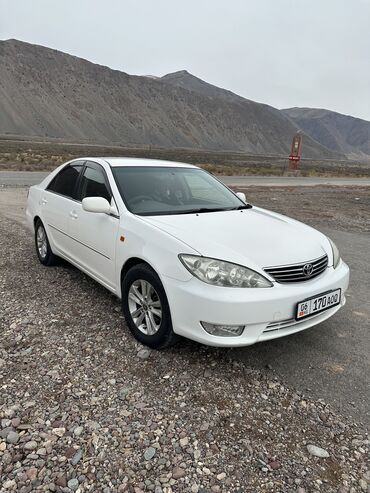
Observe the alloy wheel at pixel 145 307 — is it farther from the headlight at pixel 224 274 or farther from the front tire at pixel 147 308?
the headlight at pixel 224 274

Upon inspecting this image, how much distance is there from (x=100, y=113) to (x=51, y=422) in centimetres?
10705

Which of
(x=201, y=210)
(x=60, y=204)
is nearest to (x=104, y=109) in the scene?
(x=60, y=204)

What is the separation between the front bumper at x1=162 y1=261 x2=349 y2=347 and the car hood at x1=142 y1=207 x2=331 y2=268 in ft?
0.75

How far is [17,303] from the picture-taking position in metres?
4.45

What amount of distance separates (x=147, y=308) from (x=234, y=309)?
0.86 m

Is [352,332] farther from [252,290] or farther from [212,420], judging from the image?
[212,420]

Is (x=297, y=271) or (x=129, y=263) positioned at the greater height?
(x=297, y=271)

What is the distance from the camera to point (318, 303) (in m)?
3.41

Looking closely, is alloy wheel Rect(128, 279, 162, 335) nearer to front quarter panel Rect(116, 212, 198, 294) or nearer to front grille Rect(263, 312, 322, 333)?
front quarter panel Rect(116, 212, 198, 294)

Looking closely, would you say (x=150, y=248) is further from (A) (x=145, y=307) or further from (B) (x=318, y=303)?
(B) (x=318, y=303)

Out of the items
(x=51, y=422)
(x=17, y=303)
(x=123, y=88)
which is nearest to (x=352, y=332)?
(x=51, y=422)

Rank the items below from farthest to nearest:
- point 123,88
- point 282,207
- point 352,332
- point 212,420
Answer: point 123,88 < point 282,207 < point 352,332 < point 212,420

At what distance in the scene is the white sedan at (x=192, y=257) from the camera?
309cm

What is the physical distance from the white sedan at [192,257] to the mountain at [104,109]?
8993cm
